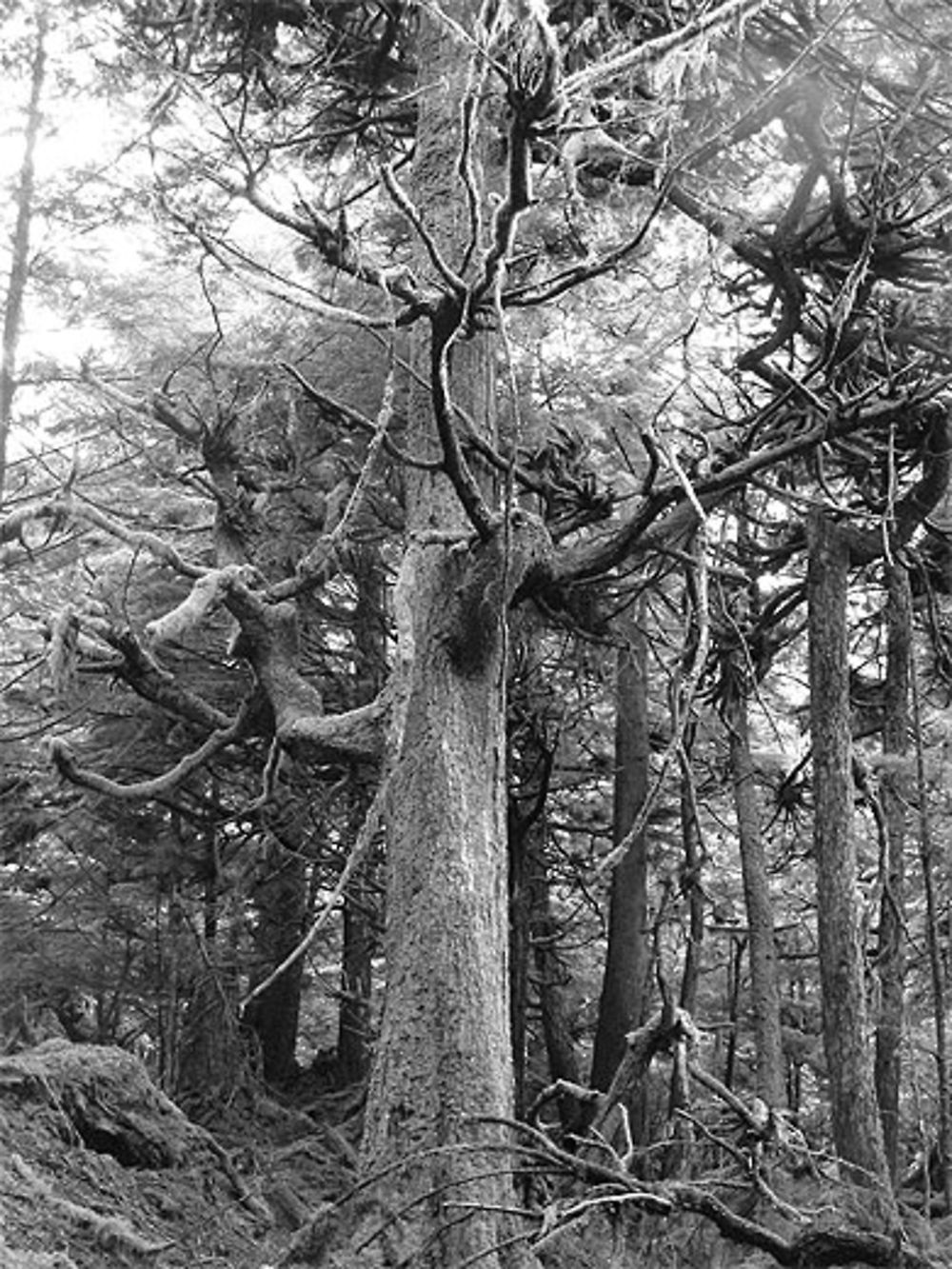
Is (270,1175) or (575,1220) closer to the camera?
(575,1220)

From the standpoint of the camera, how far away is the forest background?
5.12 m

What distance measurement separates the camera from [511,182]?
3861 millimetres

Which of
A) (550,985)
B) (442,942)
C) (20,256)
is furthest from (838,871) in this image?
(20,256)

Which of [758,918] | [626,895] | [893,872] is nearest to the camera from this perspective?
[893,872]

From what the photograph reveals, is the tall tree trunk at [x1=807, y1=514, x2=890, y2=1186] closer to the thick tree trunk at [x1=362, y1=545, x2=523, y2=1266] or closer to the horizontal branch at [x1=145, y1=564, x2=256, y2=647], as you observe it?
the thick tree trunk at [x1=362, y1=545, x2=523, y2=1266]

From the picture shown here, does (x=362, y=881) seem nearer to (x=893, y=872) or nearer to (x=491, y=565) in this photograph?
(x=893, y=872)

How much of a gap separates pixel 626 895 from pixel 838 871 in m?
4.98

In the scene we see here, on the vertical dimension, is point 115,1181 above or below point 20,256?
below

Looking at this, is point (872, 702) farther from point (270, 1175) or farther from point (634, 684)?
point (270, 1175)

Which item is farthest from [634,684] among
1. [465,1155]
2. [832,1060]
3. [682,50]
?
[682,50]

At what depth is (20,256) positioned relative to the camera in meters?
13.1

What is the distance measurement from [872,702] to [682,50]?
7670 mm

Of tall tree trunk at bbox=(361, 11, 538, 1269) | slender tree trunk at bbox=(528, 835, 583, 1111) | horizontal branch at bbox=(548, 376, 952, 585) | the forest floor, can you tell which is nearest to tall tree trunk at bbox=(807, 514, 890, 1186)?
the forest floor

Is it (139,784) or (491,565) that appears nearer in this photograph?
(491,565)
